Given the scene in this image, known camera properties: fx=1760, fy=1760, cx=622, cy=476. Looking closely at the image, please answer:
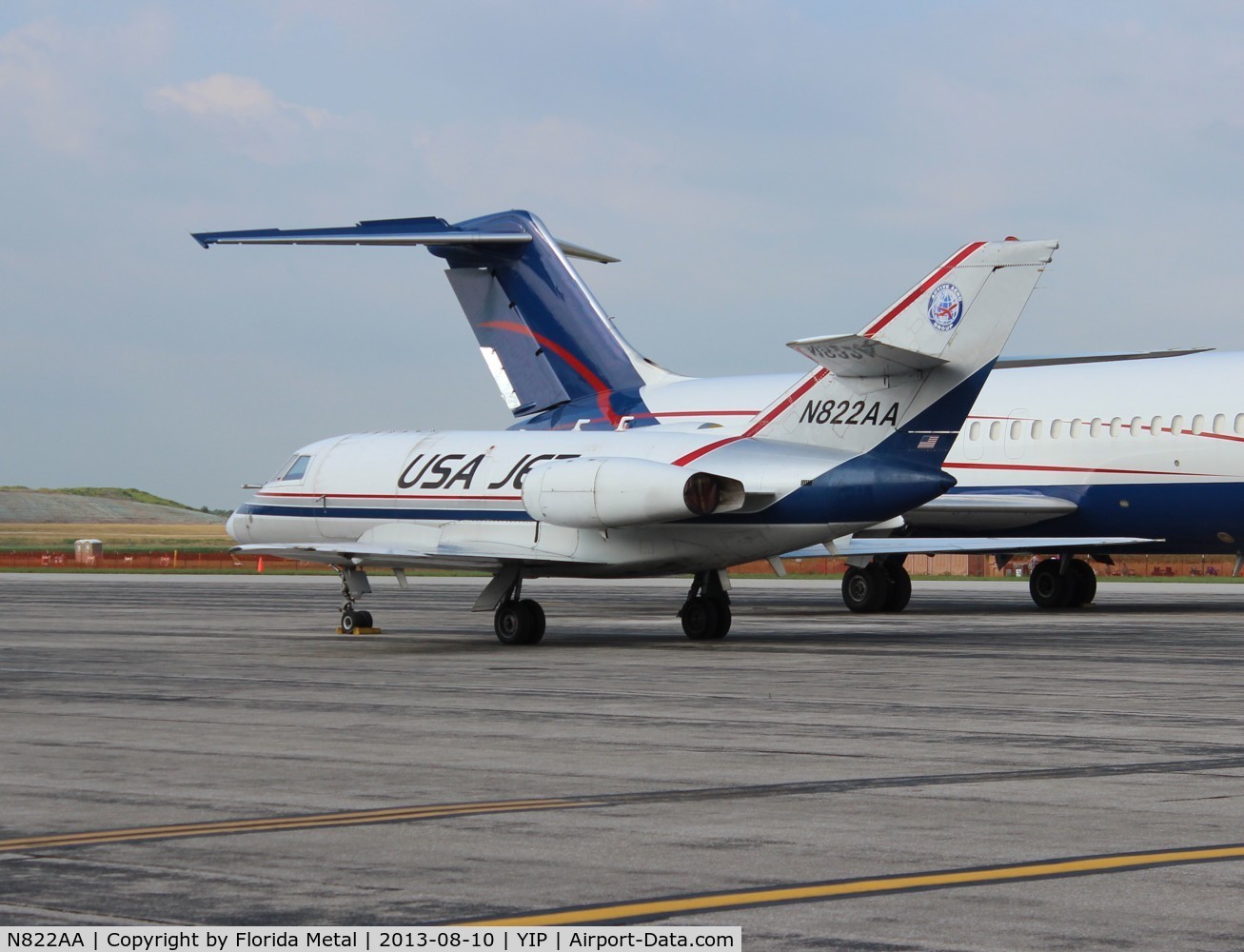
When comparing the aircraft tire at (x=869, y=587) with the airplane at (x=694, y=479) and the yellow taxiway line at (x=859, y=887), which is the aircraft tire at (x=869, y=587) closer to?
the airplane at (x=694, y=479)

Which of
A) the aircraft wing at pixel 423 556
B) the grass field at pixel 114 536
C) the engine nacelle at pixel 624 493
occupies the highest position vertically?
the grass field at pixel 114 536

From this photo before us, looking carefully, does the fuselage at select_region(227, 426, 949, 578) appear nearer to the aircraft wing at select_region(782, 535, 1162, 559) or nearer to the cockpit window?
the cockpit window

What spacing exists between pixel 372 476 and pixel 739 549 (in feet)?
21.1

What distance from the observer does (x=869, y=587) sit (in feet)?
110

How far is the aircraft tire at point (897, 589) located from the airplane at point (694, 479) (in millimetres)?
8860

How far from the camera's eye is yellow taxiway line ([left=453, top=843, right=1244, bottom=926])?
7.20 meters

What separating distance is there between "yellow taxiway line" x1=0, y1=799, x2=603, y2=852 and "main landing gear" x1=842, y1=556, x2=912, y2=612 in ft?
77.5

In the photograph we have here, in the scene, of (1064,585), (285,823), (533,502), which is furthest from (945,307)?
(285,823)

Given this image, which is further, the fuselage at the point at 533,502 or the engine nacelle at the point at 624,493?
the engine nacelle at the point at 624,493

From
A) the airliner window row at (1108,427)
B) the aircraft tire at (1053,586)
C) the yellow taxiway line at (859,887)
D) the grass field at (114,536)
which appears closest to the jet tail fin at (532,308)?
the airliner window row at (1108,427)

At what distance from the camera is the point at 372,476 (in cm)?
2697

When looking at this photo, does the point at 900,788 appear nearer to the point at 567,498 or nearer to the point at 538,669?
the point at 538,669

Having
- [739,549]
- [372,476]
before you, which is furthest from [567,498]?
[372,476]

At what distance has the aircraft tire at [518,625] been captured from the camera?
976 inches
